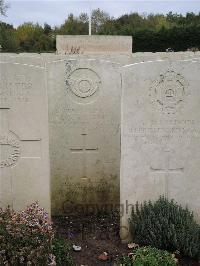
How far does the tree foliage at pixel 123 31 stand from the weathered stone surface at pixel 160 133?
22537mm

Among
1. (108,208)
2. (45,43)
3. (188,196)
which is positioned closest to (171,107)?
(188,196)

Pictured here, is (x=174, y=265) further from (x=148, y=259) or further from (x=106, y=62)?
(x=106, y=62)

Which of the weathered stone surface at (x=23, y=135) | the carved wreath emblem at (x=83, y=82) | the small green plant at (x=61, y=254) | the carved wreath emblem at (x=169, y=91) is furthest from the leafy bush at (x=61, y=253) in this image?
the carved wreath emblem at (x=83, y=82)

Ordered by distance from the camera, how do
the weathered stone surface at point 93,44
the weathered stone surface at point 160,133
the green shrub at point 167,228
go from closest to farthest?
the green shrub at point 167,228 < the weathered stone surface at point 160,133 < the weathered stone surface at point 93,44

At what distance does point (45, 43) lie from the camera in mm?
31953

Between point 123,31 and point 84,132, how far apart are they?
85.4 feet

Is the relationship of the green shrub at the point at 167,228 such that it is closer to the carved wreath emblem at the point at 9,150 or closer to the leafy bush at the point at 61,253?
the leafy bush at the point at 61,253

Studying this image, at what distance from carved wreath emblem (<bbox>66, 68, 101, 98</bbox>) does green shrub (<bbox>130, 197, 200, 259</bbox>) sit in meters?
1.96

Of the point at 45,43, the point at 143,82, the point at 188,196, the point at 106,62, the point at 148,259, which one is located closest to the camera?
the point at 148,259

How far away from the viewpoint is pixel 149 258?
3.91m

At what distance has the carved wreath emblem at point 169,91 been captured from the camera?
459cm

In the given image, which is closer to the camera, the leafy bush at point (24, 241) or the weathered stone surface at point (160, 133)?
the leafy bush at point (24, 241)

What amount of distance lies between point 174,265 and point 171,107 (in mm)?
1685

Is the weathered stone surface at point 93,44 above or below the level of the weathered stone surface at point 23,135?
above
